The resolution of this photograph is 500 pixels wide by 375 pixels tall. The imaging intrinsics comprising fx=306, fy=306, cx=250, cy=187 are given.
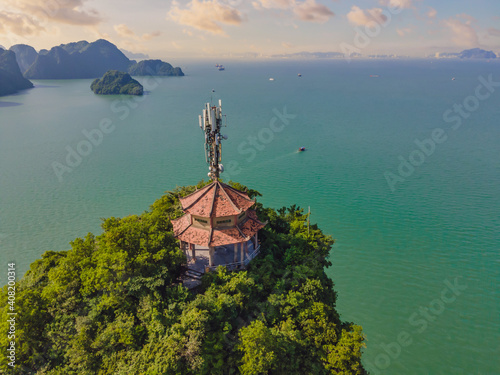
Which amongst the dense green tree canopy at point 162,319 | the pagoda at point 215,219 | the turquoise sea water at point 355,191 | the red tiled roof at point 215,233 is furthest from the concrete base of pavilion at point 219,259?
the turquoise sea water at point 355,191

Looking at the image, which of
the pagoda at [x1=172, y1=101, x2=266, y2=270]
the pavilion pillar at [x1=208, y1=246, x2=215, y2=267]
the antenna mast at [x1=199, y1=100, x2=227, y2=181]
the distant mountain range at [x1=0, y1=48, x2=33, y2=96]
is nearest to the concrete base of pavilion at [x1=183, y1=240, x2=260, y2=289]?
the pagoda at [x1=172, y1=101, x2=266, y2=270]

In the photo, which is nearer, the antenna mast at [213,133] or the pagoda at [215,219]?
the pagoda at [215,219]

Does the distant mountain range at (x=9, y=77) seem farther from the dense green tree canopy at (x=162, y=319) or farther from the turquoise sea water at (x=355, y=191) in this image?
the dense green tree canopy at (x=162, y=319)

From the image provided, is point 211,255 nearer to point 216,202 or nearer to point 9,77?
point 216,202

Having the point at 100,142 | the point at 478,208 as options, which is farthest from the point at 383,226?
the point at 100,142

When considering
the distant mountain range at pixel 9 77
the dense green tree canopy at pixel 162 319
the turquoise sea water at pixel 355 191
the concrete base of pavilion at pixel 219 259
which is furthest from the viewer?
the distant mountain range at pixel 9 77

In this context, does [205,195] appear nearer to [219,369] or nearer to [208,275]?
[208,275]
